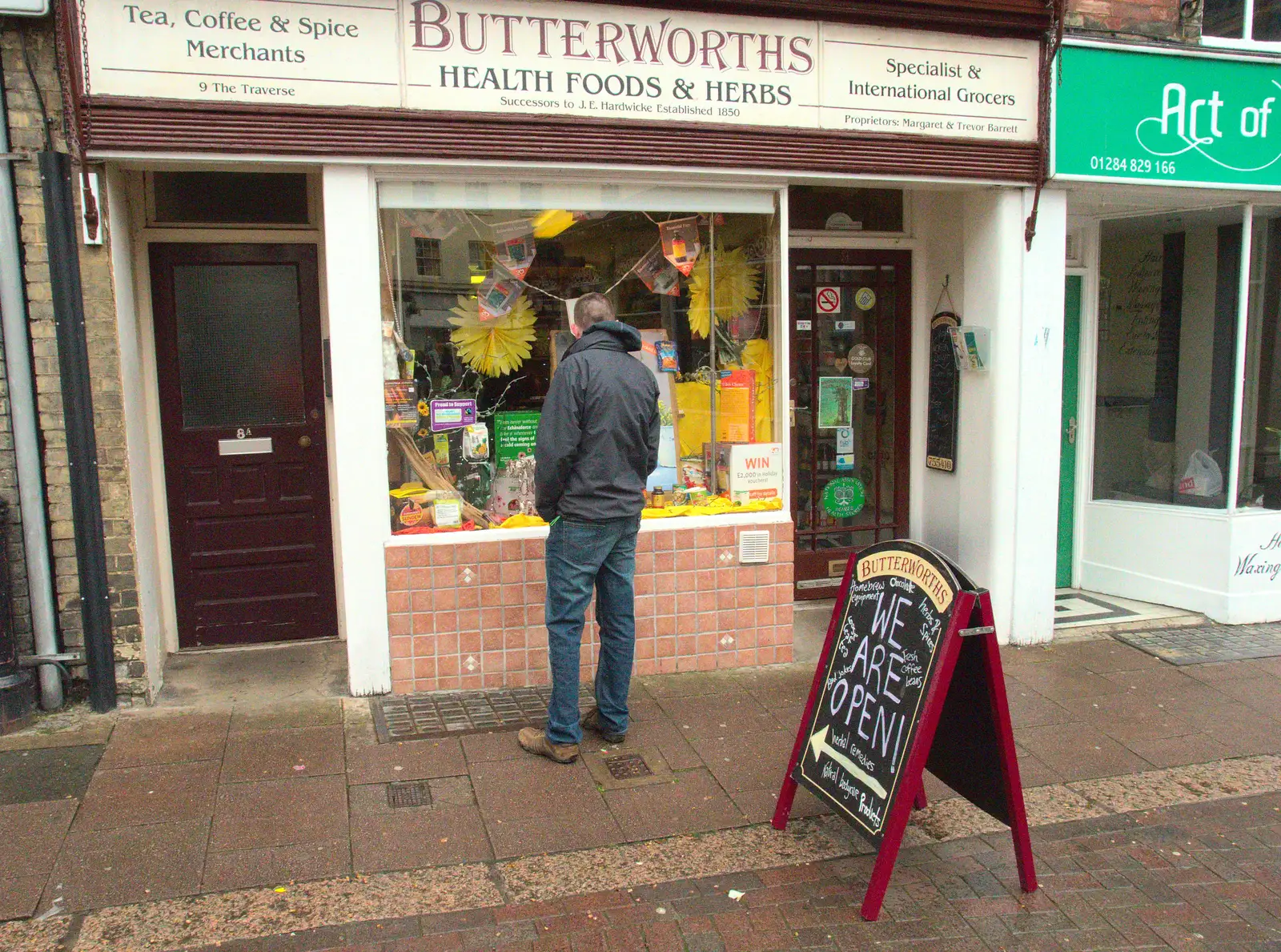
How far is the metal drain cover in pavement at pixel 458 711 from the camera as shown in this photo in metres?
4.89

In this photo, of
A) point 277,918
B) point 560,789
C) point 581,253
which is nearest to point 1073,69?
point 581,253

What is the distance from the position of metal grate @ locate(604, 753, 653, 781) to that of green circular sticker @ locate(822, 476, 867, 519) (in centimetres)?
283

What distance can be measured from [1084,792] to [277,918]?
322 centimetres

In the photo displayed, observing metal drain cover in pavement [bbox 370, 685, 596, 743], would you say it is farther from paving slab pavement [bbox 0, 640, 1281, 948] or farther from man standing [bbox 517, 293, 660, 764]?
man standing [bbox 517, 293, 660, 764]

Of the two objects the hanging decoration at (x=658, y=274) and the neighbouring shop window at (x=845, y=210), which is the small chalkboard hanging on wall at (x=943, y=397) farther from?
the hanging decoration at (x=658, y=274)

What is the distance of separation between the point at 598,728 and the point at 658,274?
2565 mm

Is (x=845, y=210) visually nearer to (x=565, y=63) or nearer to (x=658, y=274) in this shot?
(x=658, y=274)

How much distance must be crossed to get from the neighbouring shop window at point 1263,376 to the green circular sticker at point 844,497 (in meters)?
2.43

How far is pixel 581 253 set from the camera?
5.67m

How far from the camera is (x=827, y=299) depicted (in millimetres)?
6773

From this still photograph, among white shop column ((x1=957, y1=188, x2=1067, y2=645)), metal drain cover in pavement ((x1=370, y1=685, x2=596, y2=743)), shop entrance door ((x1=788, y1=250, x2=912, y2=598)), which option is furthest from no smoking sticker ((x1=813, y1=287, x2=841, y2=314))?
metal drain cover in pavement ((x1=370, y1=685, x2=596, y2=743))

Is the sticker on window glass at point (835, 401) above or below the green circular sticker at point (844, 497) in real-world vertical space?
above

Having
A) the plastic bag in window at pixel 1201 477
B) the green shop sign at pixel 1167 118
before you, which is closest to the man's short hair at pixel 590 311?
the green shop sign at pixel 1167 118

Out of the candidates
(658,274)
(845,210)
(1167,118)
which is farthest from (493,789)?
(1167,118)
